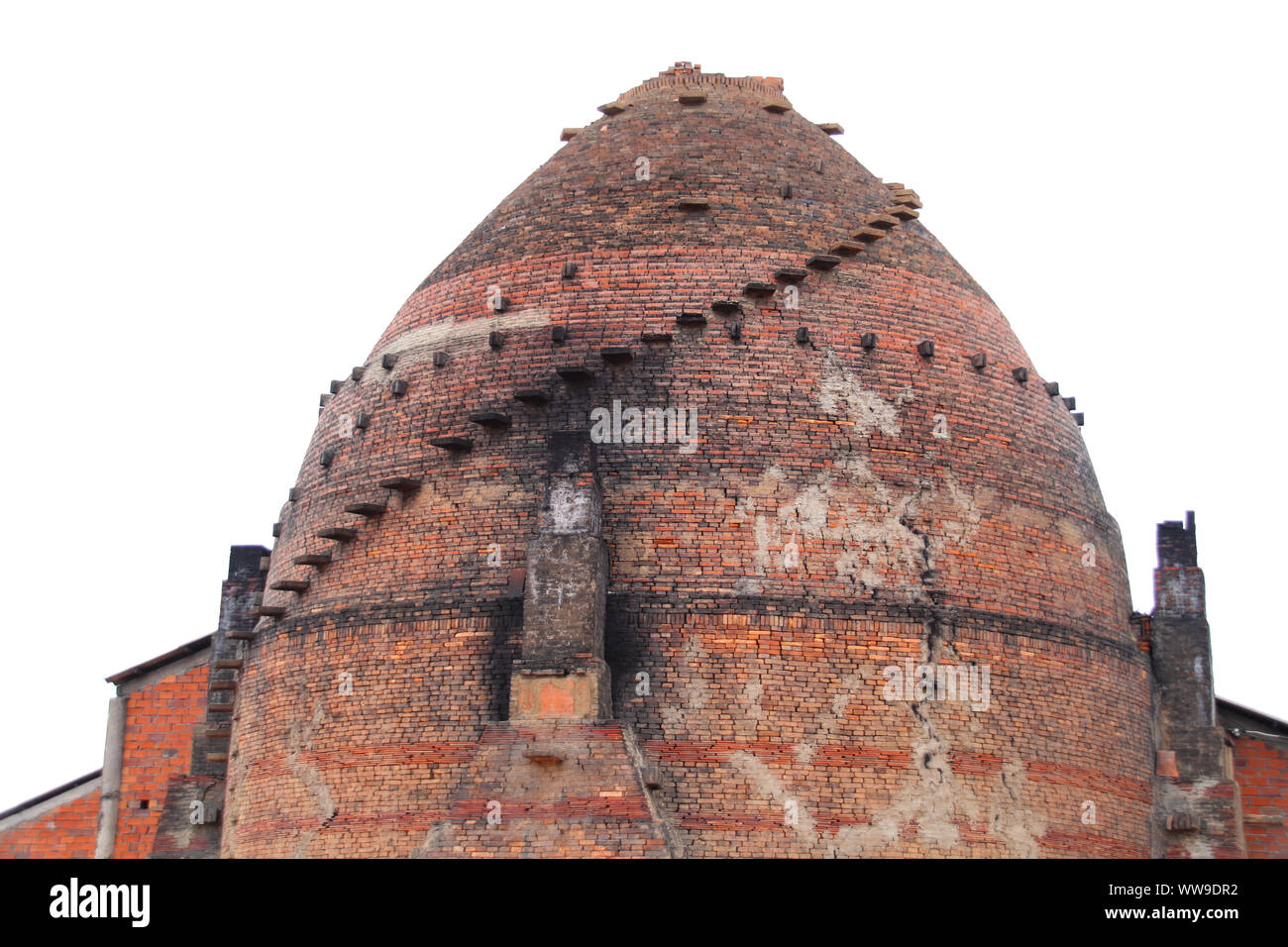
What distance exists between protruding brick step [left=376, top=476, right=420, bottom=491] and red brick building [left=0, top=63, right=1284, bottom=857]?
0.04 metres

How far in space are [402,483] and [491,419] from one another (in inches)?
51.6

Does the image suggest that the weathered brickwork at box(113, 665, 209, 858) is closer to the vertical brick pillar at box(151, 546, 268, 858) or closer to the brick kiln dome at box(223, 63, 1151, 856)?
the vertical brick pillar at box(151, 546, 268, 858)

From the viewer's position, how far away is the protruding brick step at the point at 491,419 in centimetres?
2208

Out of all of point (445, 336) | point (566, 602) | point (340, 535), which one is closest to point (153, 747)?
point (340, 535)

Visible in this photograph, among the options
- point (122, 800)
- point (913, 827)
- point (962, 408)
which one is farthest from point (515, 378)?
point (122, 800)

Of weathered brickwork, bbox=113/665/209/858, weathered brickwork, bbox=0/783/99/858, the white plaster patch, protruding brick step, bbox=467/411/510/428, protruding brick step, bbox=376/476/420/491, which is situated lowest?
weathered brickwork, bbox=0/783/99/858

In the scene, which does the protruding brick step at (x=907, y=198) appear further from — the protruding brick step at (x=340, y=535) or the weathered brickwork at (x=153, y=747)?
the weathered brickwork at (x=153, y=747)

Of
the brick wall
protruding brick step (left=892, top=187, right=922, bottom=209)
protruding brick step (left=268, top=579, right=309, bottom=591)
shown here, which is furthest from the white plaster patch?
the brick wall

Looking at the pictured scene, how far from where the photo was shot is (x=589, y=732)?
1967cm

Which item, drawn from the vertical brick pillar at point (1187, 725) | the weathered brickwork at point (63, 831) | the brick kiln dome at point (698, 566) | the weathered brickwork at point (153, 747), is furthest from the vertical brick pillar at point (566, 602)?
the weathered brickwork at point (63, 831)

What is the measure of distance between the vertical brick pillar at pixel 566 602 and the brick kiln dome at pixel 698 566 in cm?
4

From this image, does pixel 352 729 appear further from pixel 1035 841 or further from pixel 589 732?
pixel 1035 841

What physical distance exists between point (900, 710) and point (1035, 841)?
213 cm

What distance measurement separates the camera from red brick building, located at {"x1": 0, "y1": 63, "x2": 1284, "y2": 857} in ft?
66.6
